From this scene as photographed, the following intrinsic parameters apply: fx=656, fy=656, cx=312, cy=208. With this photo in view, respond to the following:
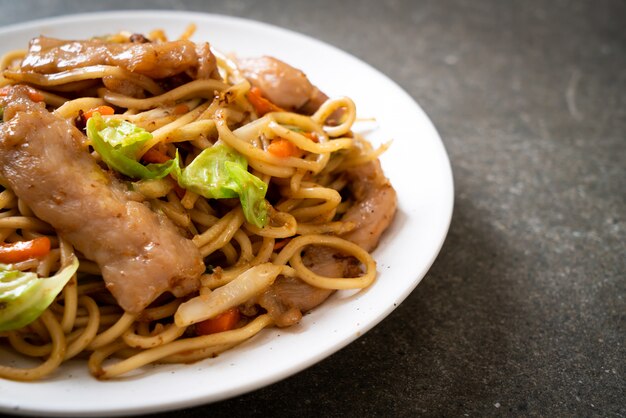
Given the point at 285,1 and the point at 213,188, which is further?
the point at 285,1

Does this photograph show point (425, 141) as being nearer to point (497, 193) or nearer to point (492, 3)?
point (497, 193)

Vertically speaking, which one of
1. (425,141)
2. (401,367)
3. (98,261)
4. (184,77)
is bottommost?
(401,367)

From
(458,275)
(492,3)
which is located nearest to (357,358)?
(458,275)

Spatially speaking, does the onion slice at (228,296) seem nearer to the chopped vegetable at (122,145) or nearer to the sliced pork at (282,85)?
the chopped vegetable at (122,145)

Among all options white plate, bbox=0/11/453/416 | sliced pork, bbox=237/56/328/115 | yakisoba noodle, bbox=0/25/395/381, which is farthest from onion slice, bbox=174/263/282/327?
sliced pork, bbox=237/56/328/115

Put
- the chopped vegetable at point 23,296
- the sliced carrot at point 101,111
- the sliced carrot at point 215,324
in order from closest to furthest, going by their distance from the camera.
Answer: the chopped vegetable at point 23,296 < the sliced carrot at point 215,324 < the sliced carrot at point 101,111

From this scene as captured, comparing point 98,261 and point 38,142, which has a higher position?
point 38,142

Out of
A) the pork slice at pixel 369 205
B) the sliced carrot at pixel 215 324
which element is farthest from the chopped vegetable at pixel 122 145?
the pork slice at pixel 369 205
